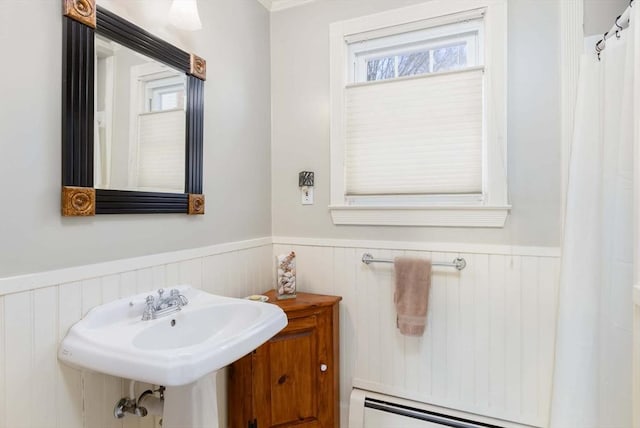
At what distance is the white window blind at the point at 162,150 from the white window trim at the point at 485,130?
2.62 feet

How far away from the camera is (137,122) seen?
4.26 ft

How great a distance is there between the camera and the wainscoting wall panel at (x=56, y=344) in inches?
36.8

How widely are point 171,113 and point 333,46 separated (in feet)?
3.20

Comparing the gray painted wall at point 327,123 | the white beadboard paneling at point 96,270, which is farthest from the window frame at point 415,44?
the white beadboard paneling at point 96,270

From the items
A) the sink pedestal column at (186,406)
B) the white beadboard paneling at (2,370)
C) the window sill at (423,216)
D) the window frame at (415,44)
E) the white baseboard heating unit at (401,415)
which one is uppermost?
the window frame at (415,44)

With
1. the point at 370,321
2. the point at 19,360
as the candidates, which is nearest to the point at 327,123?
the point at 370,321

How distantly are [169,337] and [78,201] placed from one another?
54 cm

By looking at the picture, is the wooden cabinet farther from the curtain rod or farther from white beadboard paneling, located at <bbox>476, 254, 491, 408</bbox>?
the curtain rod

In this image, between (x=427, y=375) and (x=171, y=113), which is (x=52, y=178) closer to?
(x=171, y=113)

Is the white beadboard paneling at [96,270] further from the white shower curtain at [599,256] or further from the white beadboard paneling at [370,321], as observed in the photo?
the white shower curtain at [599,256]

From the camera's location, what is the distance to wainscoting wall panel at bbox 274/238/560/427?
1.56 m

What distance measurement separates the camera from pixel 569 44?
149cm

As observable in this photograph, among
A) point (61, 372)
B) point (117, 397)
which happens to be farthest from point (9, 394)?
point (117, 397)

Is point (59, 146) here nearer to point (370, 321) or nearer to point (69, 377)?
point (69, 377)
